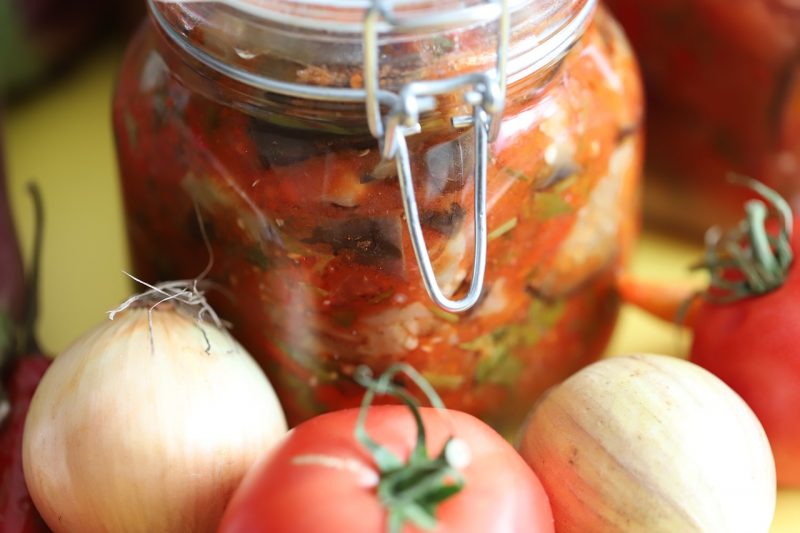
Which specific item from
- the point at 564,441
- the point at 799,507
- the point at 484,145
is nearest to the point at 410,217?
the point at 484,145

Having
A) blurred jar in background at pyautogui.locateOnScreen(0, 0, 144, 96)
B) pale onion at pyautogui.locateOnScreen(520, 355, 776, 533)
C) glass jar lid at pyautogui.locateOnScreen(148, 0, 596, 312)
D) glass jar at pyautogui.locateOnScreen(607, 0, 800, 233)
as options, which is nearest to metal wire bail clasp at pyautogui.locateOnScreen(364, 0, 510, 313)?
glass jar lid at pyautogui.locateOnScreen(148, 0, 596, 312)

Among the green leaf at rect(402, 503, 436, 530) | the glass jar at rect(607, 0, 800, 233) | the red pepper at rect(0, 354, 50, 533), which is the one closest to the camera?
the green leaf at rect(402, 503, 436, 530)

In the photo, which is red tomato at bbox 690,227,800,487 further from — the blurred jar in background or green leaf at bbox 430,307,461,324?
the blurred jar in background

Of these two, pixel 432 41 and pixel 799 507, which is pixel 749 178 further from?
pixel 432 41

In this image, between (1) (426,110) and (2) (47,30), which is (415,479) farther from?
(2) (47,30)

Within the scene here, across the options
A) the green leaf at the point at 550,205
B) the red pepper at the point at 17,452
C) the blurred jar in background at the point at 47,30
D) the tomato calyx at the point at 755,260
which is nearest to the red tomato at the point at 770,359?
the tomato calyx at the point at 755,260

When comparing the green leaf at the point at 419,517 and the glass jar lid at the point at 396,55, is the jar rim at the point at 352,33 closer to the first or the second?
the glass jar lid at the point at 396,55

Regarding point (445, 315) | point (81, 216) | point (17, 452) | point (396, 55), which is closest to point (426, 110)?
point (396, 55)
